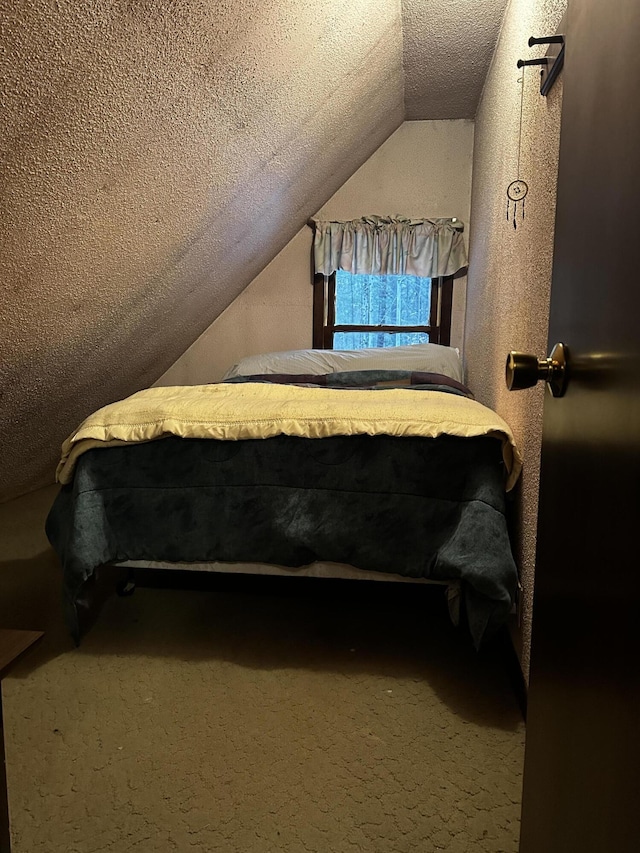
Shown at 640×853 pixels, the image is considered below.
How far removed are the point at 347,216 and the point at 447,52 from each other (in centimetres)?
128

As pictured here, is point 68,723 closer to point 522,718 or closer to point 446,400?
point 522,718

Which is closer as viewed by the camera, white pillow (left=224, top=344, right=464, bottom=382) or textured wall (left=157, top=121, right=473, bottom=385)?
white pillow (left=224, top=344, right=464, bottom=382)

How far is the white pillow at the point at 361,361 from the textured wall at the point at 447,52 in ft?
4.71

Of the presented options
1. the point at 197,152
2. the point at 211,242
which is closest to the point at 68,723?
the point at 197,152

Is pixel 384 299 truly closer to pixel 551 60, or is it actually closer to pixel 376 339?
pixel 376 339

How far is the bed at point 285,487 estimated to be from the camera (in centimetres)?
170

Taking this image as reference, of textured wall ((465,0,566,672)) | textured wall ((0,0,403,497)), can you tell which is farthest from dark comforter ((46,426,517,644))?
textured wall ((0,0,403,497))

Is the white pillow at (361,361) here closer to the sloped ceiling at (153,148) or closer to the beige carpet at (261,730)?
the sloped ceiling at (153,148)

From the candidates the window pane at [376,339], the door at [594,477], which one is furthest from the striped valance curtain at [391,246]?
the door at [594,477]

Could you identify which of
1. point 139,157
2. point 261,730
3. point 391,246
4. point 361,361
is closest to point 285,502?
point 261,730

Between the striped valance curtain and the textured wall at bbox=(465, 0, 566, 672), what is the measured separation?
648mm

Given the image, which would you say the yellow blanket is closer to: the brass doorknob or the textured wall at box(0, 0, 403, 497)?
the textured wall at box(0, 0, 403, 497)

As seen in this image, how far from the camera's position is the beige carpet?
1169 millimetres

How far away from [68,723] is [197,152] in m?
1.65
